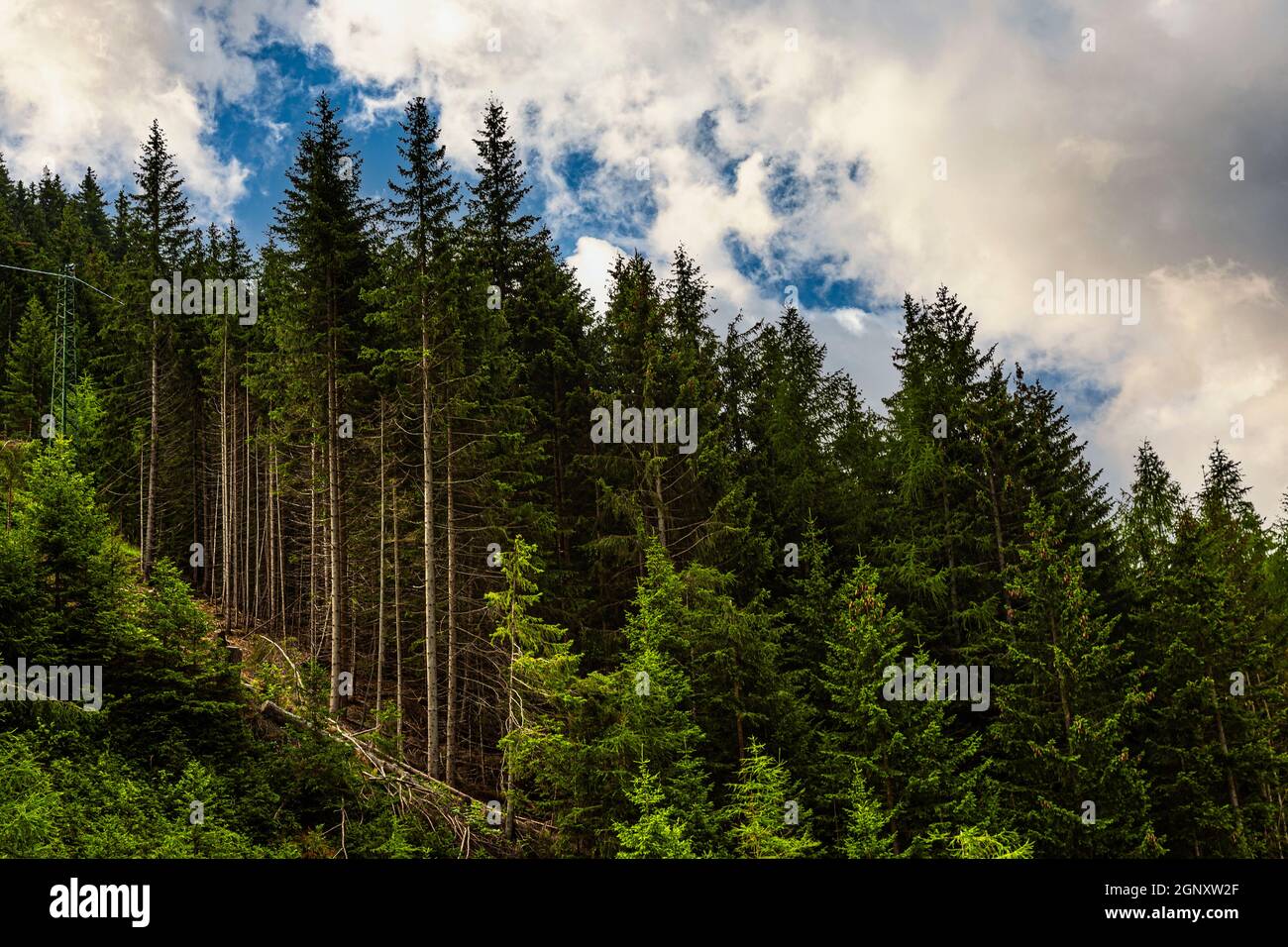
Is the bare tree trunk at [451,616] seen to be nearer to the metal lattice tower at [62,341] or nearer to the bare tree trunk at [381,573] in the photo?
the bare tree trunk at [381,573]

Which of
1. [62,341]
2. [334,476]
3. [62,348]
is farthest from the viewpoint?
[62,341]

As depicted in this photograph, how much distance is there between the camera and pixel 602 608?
24203 mm

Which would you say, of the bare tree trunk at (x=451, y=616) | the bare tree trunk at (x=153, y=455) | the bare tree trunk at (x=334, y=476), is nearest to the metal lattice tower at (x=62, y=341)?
the bare tree trunk at (x=153, y=455)

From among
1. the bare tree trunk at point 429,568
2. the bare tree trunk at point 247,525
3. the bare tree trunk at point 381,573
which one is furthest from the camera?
the bare tree trunk at point 247,525

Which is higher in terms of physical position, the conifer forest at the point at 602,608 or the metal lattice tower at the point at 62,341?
the metal lattice tower at the point at 62,341

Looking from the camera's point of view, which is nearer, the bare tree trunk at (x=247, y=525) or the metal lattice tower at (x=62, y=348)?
the bare tree trunk at (x=247, y=525)

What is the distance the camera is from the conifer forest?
1460 cm

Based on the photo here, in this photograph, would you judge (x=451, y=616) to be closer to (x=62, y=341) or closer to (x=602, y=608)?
(x=602, y=608)

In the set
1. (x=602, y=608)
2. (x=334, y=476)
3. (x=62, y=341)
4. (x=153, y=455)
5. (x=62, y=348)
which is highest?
(x=62, y=341)

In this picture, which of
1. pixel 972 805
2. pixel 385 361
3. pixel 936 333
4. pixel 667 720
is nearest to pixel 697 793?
pixel 667 720

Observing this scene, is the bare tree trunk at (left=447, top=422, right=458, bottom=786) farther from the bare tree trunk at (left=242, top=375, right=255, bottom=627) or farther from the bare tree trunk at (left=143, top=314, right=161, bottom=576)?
the bare tree trunk at (left=143, top=314, right=161, bottom=576)

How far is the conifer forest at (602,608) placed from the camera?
1460 centimetres

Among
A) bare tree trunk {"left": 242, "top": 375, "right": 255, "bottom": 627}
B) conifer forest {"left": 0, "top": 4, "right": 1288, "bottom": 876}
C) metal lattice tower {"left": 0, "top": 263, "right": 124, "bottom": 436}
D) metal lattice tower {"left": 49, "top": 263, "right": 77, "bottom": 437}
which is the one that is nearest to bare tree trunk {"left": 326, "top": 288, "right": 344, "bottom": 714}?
conifer forest {"left": 0, "top": 4, "right": 1288, "bottom": 876}

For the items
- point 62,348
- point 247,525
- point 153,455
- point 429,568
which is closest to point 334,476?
point 429,568
